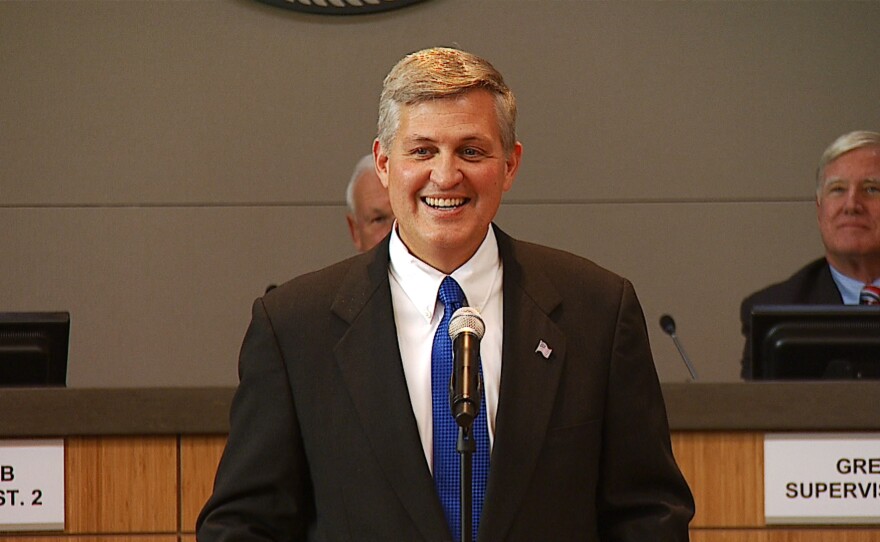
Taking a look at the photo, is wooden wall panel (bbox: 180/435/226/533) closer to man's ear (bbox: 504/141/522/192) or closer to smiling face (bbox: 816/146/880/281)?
man's ear (bbox: 504/141/522/192)

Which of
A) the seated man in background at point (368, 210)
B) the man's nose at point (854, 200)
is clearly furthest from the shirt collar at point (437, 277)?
the man's nose at point (854, 200)

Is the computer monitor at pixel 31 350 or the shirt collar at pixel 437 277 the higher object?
the computer monitor at pixel 31 350

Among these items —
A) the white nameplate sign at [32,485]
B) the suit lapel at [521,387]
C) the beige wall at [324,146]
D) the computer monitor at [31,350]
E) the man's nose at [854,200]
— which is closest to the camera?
the suit lapel at [521,387]

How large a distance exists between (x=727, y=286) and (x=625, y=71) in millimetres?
1074

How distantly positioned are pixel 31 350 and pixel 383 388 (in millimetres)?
1593

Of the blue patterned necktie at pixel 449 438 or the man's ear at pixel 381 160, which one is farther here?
the man's ear at pixel 381 160

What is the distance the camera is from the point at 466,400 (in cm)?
160

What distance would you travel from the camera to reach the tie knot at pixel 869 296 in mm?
4055

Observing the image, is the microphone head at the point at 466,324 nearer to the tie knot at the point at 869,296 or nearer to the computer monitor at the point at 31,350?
the computer monitor at the point at 31,350

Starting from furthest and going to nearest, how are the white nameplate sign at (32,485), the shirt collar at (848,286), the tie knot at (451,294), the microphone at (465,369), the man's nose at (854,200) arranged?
the man's nose at (854,200), the shirt collar at (848,286), the white nameplate sign at (32,485), the tie knot at (451,294), the microphone at (465,369)

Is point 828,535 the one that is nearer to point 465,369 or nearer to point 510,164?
point 510,164

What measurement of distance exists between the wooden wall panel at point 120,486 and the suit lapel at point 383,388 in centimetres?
110

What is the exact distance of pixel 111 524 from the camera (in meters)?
→ 2.87

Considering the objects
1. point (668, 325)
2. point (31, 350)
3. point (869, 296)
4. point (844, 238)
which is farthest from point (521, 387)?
point (844, 238)
